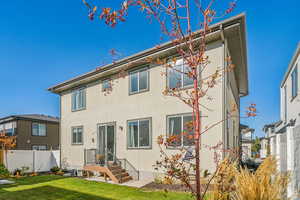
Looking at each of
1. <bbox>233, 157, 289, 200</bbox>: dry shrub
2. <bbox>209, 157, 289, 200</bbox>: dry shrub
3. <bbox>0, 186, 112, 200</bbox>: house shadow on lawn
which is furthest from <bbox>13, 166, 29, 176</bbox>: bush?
<bbox>233, 157, 289, 200</bbox>: dry shrub

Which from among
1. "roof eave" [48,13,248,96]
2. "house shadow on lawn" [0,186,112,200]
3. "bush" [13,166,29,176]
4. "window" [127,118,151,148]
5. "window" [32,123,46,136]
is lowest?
"bush" [13,166,29,176]

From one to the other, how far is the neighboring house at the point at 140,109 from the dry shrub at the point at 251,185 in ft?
14.3

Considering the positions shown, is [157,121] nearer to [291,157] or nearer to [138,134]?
[138,134]

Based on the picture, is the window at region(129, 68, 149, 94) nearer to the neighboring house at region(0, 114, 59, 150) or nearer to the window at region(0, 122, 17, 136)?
the neighboring house at region(0, 114, 59, 150)

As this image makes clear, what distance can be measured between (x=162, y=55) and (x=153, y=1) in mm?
7442

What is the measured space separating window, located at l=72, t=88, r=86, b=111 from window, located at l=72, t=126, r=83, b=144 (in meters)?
1.31

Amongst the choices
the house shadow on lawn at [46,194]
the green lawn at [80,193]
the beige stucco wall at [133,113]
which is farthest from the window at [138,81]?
the house shadow on lawn at [46,194]

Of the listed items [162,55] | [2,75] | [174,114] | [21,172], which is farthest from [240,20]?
[2,75]

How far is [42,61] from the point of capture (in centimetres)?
1653

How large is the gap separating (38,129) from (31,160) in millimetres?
10927

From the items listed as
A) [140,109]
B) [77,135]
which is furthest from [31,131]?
[140,109]

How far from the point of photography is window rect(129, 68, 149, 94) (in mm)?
10070

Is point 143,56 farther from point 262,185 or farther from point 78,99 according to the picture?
point 262,185

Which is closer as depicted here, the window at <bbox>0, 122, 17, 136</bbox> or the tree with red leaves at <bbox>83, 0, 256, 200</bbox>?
the tree with red leaves at <bbox>83, 0, 256, 200</bbox>
